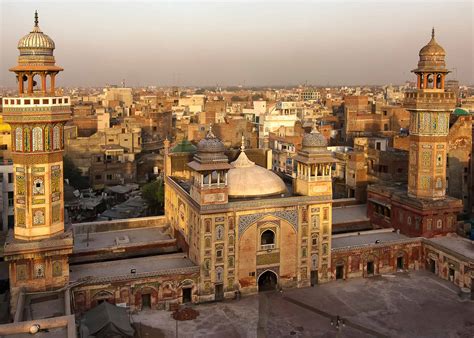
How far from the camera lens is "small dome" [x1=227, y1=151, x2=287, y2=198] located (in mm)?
25266

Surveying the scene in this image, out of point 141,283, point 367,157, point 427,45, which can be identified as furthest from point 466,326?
point 367,157

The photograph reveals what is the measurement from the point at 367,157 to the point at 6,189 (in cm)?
2496

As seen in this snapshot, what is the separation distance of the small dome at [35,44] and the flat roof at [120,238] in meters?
9.50

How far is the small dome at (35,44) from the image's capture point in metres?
20.8

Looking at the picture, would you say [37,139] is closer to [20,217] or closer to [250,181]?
[20,217]

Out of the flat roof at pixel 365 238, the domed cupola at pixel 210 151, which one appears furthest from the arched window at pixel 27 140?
the flat roof at pixel 365 238

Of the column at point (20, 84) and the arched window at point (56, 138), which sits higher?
the column at point (20, 84)

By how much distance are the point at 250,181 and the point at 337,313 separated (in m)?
7.20

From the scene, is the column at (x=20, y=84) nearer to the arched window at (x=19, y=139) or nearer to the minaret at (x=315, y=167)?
the arched window at (x=19, y=139)

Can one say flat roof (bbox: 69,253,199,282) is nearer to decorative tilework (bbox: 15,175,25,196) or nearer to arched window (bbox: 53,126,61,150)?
decorative tilework (bbox: 15,175,25,196)

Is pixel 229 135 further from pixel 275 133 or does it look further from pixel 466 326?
pixel 466 326

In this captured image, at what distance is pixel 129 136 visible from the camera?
59344 millimetres

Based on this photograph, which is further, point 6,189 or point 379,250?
point 6,189

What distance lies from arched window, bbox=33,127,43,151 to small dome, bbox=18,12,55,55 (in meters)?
3.01
